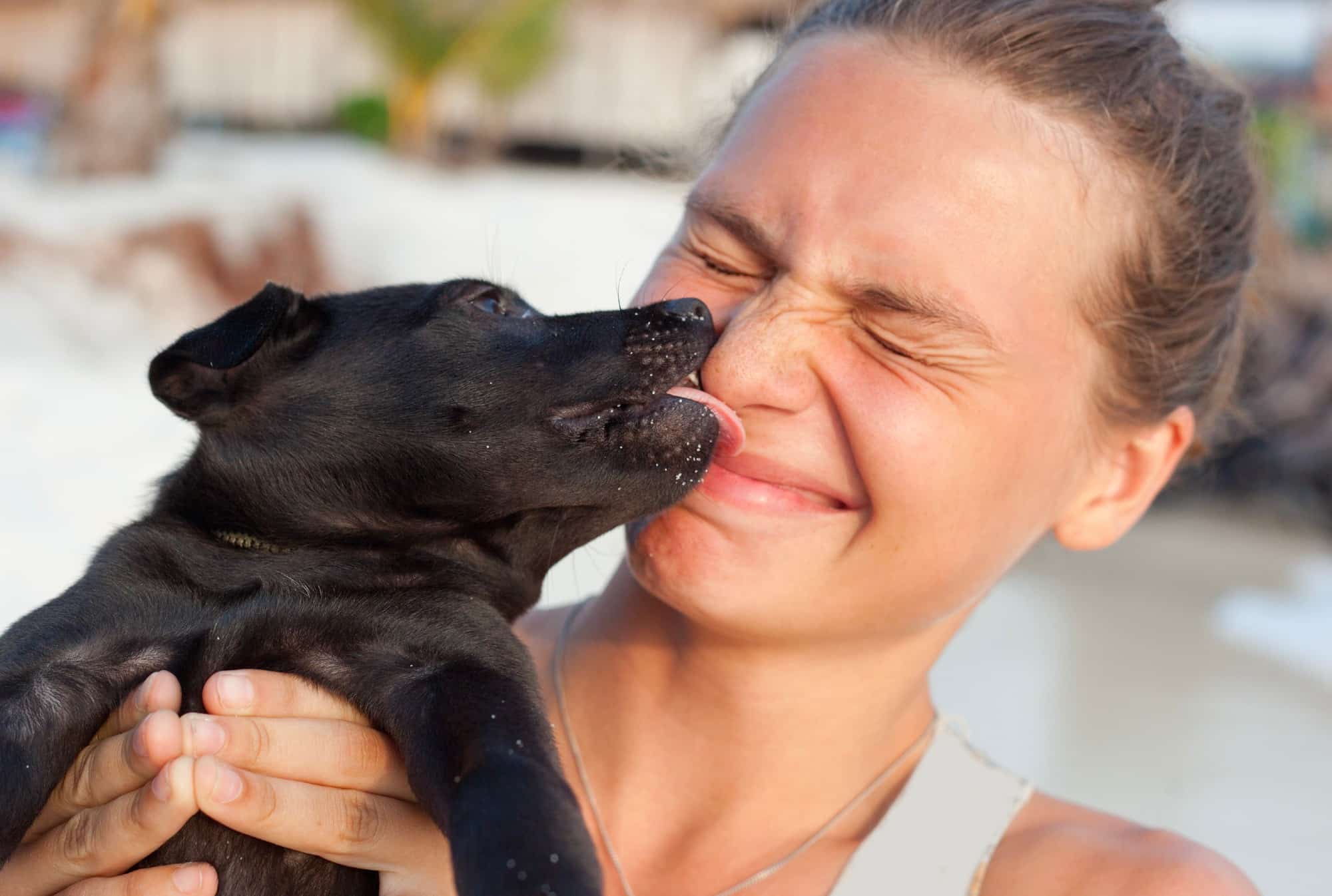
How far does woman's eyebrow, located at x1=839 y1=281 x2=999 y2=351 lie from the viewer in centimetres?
236

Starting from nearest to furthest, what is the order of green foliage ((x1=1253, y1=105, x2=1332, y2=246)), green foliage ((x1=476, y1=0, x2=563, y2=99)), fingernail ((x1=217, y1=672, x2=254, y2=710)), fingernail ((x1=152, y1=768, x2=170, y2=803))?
fingernail ((x1=152, y1=768, x2=170, y2=803))
fingernail ((x1=217, y1=672, x2=254, y2=710))
green foliage ((x1=476, y1=0, x2=563, y2=99))
green foliage ((x1=1253, y1=105, x2=1332, y2=246))

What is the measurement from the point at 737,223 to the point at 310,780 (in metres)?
1.14

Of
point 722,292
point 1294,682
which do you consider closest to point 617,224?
point 1294,682

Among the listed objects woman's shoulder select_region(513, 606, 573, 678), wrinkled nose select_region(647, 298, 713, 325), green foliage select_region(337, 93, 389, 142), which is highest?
wrinkled nose select_region(647, 298, 713, 325)

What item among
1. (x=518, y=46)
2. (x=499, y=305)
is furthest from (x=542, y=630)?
(x=518, y=46)

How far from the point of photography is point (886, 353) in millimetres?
2432

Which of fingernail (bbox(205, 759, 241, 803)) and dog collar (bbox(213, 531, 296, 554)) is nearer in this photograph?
fingernail (bbox(205, 759, 241, 803))

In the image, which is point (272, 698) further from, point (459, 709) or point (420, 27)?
point (420, 27)

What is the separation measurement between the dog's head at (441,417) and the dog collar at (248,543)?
0.02 m

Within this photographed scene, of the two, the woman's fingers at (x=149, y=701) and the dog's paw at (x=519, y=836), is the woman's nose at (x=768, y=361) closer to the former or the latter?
the dog's paw at (x=519, y=836)

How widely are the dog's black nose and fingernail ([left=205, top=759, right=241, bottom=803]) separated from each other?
3.26 feet

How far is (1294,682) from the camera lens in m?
9.50

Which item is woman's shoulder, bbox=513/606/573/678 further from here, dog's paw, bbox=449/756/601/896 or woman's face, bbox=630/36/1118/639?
dog's paw, bbox=449/756/601/896

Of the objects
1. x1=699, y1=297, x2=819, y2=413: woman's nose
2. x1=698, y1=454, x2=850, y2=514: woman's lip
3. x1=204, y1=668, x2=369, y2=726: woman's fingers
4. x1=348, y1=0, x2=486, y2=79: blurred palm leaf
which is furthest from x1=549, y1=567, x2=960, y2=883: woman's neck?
x1=348, y1=0, x2=486, y2=79: blurred palm leaf
